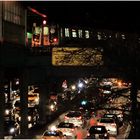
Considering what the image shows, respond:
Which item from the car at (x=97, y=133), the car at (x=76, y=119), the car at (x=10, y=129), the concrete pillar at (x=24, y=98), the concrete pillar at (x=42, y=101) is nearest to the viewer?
the car at (x=97, y=133)

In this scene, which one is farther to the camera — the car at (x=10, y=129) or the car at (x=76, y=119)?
the car at (x=76, y=119)

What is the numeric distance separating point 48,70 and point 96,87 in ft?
72.2

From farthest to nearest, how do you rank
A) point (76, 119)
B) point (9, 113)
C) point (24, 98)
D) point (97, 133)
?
point (9, 113), point (76, 119), point (24, 98), point (97, 133)

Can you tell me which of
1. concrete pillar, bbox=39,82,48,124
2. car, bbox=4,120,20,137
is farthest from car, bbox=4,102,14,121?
car, bbox=4,120,20,137

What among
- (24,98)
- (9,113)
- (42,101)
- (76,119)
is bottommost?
(76,119)

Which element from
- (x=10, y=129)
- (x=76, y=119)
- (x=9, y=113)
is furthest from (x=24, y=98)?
(x=10, y=129)

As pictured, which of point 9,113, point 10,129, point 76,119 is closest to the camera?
point 10,129

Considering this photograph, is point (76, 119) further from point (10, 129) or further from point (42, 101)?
point (10, 129)

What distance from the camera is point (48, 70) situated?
41.3m

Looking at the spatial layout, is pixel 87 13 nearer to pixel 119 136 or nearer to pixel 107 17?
pixel 107 17

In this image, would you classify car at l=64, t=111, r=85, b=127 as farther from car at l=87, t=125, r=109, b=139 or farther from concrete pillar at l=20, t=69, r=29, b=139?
car at l=87, t=125, r=109, b=139

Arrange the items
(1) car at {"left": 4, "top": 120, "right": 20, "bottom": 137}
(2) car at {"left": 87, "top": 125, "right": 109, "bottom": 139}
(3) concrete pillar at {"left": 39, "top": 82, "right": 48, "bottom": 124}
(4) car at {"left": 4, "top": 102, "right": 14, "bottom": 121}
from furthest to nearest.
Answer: (3) concrete pillar at {"left": 39, "top": 82, "right": 48, "bottom": 124} → (4) car at {"left": 4, "top": 102, "right": 14, "bottom": 121} → (1) car at {"left": 4, "top": 120, "right": 20, "bottom": 137} → (2) car at {"left": 87, "top": 125, "right": 109, "bottom": 139}

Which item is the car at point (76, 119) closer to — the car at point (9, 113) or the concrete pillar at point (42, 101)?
the concrete pillar at point (42, 101)

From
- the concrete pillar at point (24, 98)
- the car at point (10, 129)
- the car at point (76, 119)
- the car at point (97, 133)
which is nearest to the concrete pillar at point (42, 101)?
the car at point (76, 119)
